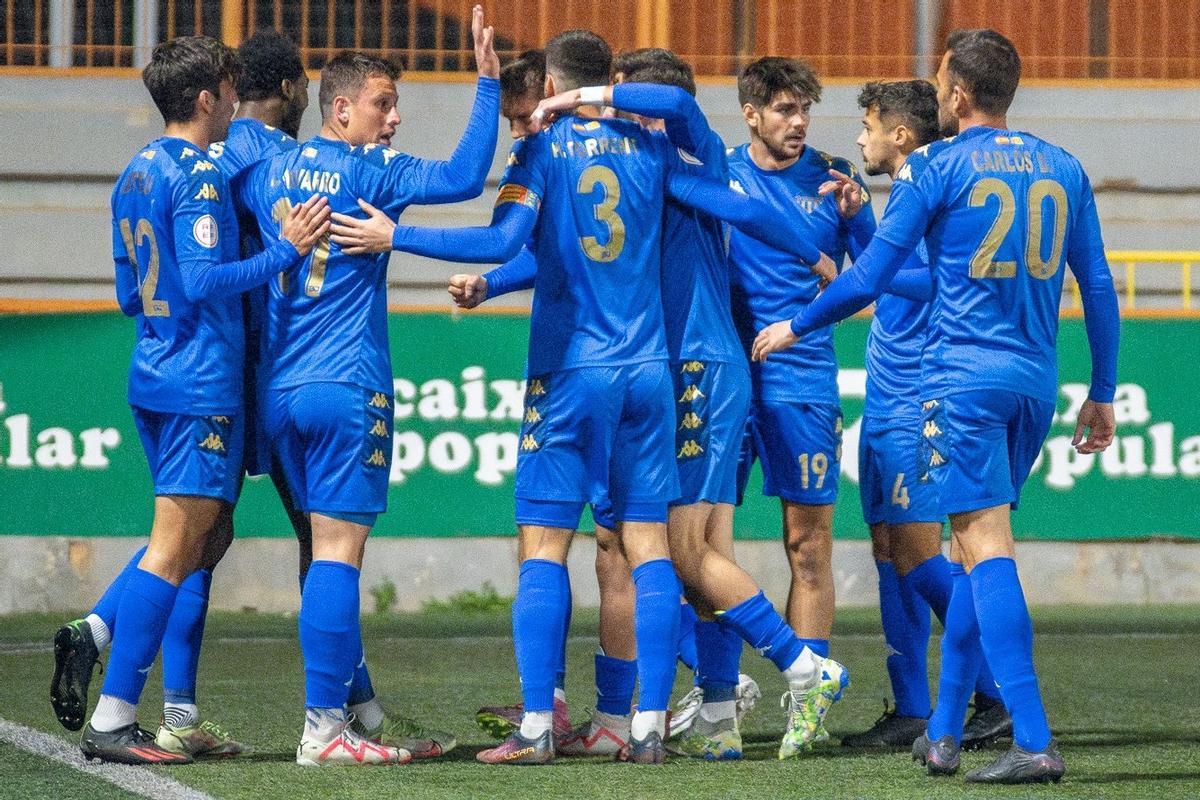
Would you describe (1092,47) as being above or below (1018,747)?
above

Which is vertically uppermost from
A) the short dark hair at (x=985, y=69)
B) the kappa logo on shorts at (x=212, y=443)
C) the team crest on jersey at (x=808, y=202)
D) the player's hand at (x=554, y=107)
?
the short dark hair at (x=985, y=69)

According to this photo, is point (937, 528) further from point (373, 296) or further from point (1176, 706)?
point (373, 296)

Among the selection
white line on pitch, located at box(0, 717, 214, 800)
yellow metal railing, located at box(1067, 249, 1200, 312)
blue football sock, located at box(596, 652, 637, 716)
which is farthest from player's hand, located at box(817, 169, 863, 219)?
yellow metal railing, located at box(1067, 249, 1200, 312)

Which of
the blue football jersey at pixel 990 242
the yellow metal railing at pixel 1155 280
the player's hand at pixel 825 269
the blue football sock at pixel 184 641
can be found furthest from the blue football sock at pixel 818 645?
the yellow metal railing at pixel 1155 280

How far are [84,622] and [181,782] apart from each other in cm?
73

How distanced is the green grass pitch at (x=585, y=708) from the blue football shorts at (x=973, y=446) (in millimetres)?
733

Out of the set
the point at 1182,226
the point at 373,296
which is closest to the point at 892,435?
the point at 373,296

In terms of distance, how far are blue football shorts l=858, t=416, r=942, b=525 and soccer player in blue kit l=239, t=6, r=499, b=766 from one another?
1.60 meters

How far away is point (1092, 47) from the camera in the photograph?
13.3 meters

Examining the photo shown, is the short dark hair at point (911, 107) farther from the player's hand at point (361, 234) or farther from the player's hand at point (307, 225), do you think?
the player's hand at point (307, 225)

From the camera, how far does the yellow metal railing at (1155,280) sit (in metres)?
11.8

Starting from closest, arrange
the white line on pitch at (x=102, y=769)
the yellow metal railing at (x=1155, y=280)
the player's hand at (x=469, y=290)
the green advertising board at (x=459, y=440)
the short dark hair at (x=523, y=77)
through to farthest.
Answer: the white line on pitch at (x=102, y=769), the player's hand at (x=469, y=290), the short dark hair at (x=523, y=77), the green advertising board at (x=459, y=440), the yellow metal railing at (x=1155, y=280)

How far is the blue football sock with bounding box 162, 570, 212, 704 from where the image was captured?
18.8 ft

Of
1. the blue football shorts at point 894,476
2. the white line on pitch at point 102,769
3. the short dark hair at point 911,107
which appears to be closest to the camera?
the white line on pitch at point 102,769
